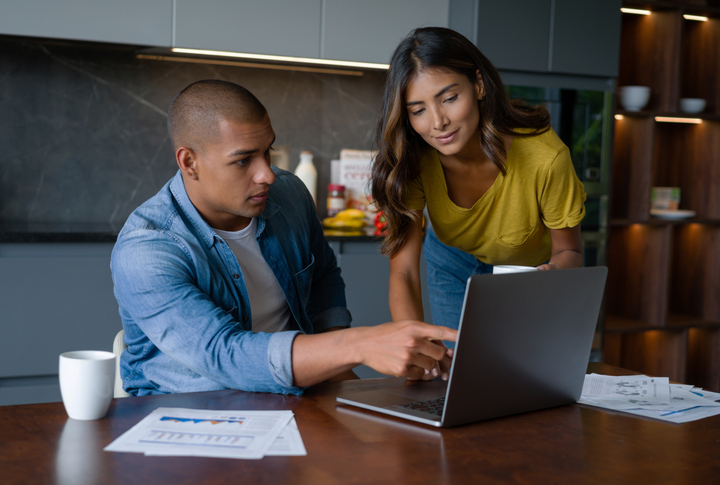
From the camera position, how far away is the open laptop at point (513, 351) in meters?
0.91

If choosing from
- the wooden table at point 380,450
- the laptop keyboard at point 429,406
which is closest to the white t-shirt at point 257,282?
the wooden table at point 380,450

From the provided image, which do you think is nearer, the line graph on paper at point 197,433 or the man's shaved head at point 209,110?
the line graph on paper at point 197,433

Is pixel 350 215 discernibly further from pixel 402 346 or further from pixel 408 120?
pixel 402 346

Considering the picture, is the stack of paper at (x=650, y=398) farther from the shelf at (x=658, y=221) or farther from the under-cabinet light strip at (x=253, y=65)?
the under-cabinet light strip at (x=253, y=65)

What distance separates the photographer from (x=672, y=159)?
3770 millimetres

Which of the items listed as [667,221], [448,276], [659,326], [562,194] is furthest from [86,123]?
[659,326]

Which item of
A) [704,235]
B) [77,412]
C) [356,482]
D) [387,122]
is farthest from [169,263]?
[704,235]

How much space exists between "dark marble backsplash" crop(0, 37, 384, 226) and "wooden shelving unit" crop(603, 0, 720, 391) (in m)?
1.73

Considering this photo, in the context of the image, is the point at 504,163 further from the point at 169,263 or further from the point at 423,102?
the point at 169,263

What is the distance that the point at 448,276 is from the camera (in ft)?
6.70

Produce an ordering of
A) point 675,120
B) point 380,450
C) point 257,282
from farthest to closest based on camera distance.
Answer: point 675,120
point 257,282
point 380,450

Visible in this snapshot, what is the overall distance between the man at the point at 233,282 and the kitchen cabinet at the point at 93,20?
1.41 metres

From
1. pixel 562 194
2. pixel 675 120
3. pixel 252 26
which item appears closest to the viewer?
pixel 562 194

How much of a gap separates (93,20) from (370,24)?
1.14 m
